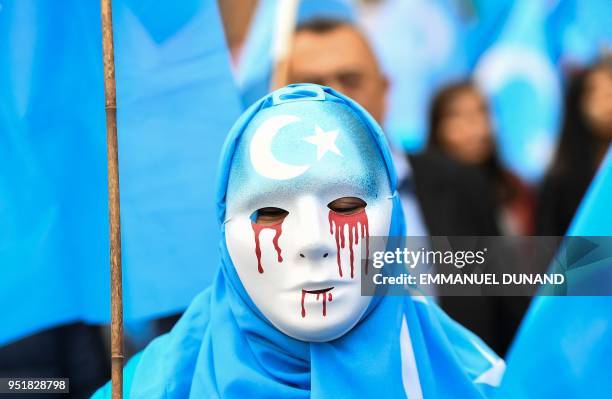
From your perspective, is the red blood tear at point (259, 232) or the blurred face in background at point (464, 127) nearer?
the red blood tear at point (259, 232)

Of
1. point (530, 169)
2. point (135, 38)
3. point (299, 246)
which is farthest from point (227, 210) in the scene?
point (530, 169)

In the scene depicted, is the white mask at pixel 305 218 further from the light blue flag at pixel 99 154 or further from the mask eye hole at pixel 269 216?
the light blue flag at pixel 99 154

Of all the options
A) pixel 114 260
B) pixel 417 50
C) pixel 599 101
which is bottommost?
pixel 114 260

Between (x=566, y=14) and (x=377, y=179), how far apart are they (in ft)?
7.33

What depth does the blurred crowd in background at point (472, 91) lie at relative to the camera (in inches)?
151

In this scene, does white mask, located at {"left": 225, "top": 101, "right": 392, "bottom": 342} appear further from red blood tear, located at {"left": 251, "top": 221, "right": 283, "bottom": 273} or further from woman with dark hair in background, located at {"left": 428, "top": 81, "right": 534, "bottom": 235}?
woman with dark hair in background, located at {"left": 428, "top": 81, "right": 534, "bottom": 235}

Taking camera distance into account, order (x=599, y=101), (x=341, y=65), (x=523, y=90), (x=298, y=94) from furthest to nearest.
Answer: (x=523, y=90)
(x=599, y=101)
(x=341, y=65)
(x=298, y=94)

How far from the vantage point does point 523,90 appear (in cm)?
474

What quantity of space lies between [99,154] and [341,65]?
1.29m

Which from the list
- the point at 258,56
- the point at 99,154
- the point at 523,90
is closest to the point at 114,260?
the point at 99,154

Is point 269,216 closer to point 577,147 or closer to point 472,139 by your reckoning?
point 472,139

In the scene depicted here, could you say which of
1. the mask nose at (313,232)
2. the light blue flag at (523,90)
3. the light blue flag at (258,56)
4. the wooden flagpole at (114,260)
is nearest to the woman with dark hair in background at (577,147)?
the light blue flag at (523,90)

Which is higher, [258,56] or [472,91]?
[472,91]

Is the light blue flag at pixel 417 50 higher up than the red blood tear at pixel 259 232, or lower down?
higher up
